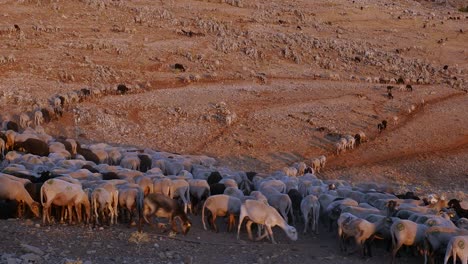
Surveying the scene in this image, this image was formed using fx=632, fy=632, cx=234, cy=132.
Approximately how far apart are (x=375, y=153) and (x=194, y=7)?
23593mm

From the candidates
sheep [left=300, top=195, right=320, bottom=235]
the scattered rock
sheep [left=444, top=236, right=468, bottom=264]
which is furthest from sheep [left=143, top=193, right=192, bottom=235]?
sheep [left=444, top=236, right=468, bottom=264]

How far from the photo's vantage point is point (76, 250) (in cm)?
1107

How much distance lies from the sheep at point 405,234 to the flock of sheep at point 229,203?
0.7 inches

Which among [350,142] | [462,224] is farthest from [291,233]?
[350,142]

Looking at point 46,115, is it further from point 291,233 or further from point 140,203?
point 291,233

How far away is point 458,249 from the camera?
1127 cm

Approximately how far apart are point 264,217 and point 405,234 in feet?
9.21

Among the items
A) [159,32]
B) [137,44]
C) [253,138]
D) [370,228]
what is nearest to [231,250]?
[370,228]

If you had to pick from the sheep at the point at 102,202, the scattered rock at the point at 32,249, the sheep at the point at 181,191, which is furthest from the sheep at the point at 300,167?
the scattered rock at the point at 32,249

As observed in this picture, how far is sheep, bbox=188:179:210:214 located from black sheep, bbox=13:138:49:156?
19.2 feet

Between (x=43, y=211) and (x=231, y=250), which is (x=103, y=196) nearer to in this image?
(x=43, y=211)

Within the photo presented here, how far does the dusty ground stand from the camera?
22.2 metres

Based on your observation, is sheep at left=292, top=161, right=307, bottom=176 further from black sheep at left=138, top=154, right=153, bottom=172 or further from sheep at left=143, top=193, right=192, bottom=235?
sheep at left=143, top=193, right=192, bottom=235

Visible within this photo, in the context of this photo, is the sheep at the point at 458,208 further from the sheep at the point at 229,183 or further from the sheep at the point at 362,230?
the sheep at the point at 229,183
